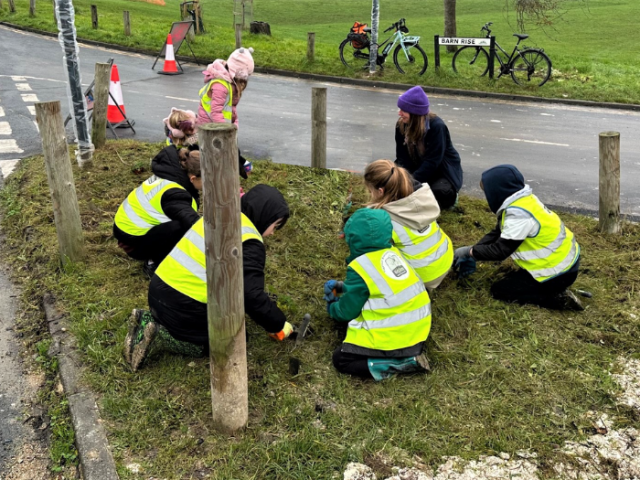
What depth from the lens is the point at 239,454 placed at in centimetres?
288

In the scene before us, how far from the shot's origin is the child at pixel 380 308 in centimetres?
337

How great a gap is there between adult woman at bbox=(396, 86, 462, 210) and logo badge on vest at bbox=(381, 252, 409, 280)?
2.22m

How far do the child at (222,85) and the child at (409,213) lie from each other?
2322mm

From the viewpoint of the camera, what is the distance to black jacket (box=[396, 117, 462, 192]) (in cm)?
549

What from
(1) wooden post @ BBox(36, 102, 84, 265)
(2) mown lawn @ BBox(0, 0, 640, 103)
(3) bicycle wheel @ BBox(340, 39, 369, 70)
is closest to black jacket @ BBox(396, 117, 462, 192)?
(1) wooden post @ BBox(36, 102, 84, 265)

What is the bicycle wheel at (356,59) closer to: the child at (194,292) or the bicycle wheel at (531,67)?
the bicycle wheel at (531,67)

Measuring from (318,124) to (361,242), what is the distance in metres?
3.35

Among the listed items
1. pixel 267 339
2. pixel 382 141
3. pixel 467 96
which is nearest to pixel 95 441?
pixel 267 339

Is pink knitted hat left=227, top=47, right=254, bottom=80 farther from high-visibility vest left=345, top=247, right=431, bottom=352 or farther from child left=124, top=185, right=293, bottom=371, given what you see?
high-visibility vest left=345, top=247, right=431, bottom=352

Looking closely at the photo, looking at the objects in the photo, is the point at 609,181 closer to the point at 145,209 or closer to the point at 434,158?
the point at 434,158

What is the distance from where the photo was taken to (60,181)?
4484 millimetres

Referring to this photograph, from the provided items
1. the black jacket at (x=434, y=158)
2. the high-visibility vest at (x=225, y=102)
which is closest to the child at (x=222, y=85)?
the high-visibility vest at (x=225, y=102)

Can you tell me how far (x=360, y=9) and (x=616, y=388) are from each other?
3693cm

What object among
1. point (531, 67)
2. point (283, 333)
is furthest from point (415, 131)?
point (531, 67)
